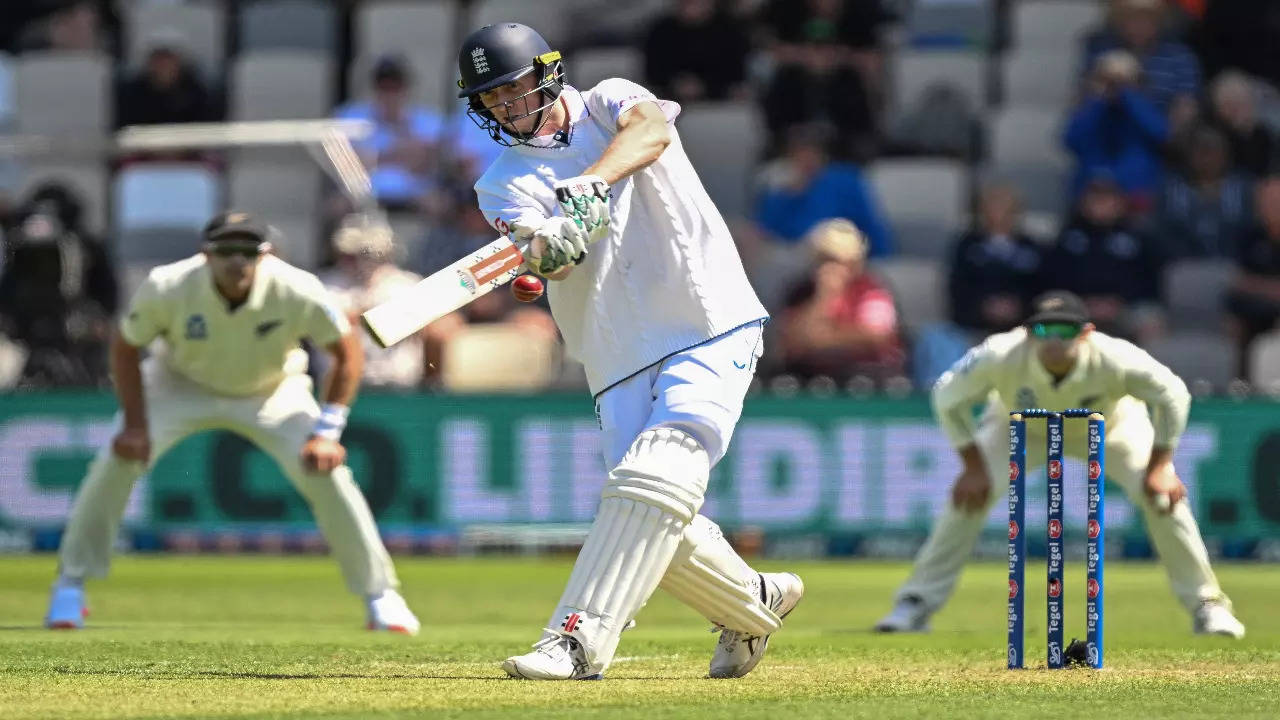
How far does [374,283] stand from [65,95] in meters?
4.86

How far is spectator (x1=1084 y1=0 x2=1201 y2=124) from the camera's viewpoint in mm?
15547

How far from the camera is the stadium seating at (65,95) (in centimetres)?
1706

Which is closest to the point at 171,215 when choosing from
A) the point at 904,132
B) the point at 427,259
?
the point at 427,259

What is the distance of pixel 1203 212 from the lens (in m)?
15.2

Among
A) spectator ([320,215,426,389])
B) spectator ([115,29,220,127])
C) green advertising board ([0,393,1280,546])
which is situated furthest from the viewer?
→ spectator ([115,29,220,127])

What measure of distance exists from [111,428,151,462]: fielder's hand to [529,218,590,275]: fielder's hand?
3.50m

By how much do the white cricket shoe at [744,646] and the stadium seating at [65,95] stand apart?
11.9 meters

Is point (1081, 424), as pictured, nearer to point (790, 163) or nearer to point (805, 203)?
point (805, 203)

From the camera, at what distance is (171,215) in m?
16.3

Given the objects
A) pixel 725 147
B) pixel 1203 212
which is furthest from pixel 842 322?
pixel 1203 212

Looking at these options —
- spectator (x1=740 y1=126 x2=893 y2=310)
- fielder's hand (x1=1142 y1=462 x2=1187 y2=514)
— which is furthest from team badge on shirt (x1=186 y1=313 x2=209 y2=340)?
spectator (x1=740 y1=126 x2=893 y2=310)

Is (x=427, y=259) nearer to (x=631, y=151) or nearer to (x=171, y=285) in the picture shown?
(x=171, y=285)

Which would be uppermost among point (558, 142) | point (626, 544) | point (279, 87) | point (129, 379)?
point (558, 142)

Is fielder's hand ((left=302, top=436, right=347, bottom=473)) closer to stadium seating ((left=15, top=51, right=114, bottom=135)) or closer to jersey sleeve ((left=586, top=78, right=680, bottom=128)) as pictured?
jersey sleeve ((left=586, top=78, right=680, bottom=128))
